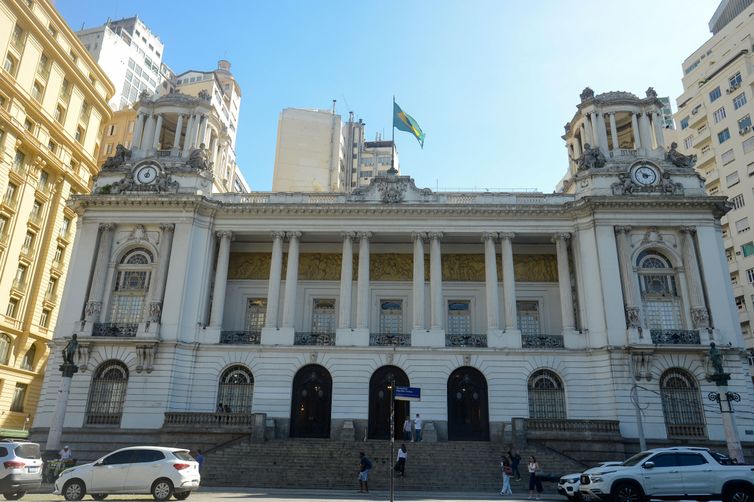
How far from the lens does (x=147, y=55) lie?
278ft

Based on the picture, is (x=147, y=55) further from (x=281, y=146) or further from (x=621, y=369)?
(x=621, y=369)

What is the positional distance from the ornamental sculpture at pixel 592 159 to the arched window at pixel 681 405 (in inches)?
475

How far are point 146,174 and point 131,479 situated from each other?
847 inches

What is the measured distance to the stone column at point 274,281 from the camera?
3138cm

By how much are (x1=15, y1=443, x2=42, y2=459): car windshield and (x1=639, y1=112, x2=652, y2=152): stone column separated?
33.3 m

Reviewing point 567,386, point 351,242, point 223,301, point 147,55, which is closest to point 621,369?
point 567,386

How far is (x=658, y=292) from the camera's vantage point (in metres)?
30.6

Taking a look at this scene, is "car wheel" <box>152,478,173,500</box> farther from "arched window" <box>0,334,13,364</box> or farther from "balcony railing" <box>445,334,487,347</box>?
"arched window" <box>0,334,13,364</box>

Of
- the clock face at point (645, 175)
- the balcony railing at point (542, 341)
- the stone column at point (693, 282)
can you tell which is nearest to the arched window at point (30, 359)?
the balcony railing at point (542, 341)

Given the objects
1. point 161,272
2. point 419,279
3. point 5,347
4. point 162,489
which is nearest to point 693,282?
point 419,279

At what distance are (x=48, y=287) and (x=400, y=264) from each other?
25.7 meters

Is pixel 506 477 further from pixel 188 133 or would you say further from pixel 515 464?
pixel 188 133

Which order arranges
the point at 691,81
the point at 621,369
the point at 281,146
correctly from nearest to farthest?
the point at 621,369, the point at 691,81, the point at 281,146

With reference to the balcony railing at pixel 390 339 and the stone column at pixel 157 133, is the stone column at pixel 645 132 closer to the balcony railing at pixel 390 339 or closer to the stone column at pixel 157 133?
the balcony railing at pixel 390 339
